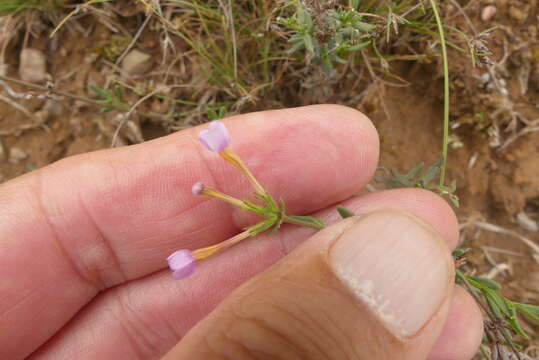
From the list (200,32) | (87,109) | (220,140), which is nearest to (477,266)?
(220,140)

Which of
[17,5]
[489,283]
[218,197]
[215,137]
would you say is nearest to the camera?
[215,137]

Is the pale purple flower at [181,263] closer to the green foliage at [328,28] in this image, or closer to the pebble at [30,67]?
the green foliage at [328,28]

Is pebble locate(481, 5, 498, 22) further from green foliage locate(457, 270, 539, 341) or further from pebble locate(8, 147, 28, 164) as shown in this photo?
pebble locate(8, 147, 28, 164)

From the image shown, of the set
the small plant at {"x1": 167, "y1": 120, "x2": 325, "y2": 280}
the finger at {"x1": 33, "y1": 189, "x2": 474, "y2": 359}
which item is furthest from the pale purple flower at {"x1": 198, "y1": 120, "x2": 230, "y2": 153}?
the finger at {"x1": 33, "y1": 189, "x2": 474, "y2": 359}

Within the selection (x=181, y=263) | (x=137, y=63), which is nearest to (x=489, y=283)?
(x=181, y=263)

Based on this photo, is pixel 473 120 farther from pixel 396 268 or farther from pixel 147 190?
pixel 147 190

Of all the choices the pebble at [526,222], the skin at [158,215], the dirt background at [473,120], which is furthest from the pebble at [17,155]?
the pebble at [526,222]

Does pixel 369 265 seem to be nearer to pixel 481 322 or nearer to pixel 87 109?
pixel 481 322
